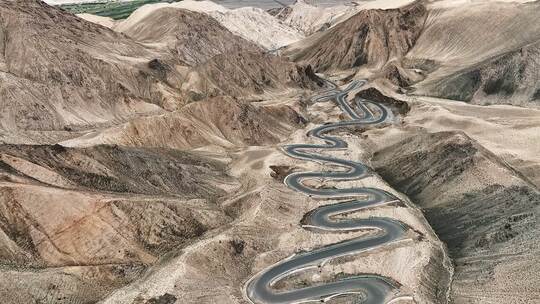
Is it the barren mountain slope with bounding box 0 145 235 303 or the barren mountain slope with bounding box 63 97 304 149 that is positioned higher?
the barren mountain slope with bounding box 0 145 235 303

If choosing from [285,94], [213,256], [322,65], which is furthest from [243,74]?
[213,256]

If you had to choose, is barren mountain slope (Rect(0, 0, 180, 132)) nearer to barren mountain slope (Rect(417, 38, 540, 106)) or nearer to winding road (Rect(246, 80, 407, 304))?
winding road (Rect(246, 80, 407, 304))

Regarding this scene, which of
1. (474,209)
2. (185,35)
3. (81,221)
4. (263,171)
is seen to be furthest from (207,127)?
(185,35)

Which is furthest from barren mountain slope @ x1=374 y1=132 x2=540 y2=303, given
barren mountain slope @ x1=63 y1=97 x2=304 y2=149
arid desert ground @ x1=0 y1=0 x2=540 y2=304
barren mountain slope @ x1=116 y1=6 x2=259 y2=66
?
barren mountain slope @ x1=116 y1=6 x2=259 y2=66

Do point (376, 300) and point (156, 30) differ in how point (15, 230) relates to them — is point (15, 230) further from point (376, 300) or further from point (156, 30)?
point (156, 30)

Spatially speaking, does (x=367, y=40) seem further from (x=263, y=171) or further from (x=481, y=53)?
(x=263, y=171)

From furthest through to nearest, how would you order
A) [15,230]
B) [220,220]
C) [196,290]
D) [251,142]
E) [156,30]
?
1. [156,30]
2. [251,142]
3. [220,220]
4. [15,230]
5. [196,290]
